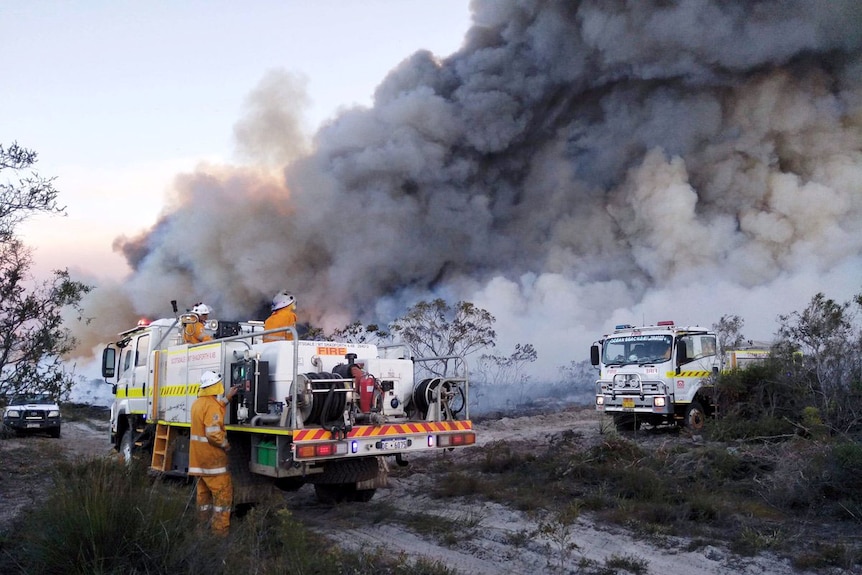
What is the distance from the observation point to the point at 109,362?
37.7 ft

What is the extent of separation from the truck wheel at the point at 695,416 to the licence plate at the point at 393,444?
8682 mm

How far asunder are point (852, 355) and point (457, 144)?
77.2 ft

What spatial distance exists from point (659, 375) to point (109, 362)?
33.6 ft

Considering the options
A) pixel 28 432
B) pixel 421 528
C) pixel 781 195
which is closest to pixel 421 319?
pixel 28 432

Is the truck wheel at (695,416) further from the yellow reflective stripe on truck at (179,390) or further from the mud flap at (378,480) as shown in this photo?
the yellow reflective stripe on truck at (179,390)

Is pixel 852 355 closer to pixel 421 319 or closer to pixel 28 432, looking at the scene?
pixel 421 319

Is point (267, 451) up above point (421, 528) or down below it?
above

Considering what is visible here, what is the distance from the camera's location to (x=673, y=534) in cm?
666

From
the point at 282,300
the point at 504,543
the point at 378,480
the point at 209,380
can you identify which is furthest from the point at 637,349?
Answer: the point at 209,380

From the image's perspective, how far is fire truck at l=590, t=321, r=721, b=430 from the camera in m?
14.0

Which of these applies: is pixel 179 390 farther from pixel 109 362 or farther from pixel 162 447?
pixel 109 362

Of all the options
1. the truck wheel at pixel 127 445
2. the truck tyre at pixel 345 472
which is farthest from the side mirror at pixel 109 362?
the truck tyre at pixel 345 472

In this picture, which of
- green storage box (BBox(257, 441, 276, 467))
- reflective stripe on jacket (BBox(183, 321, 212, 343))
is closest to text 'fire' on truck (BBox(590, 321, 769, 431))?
reflective stripe on jacket (BBox(183, 321, 212, 343))

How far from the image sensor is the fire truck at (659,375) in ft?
46.0
